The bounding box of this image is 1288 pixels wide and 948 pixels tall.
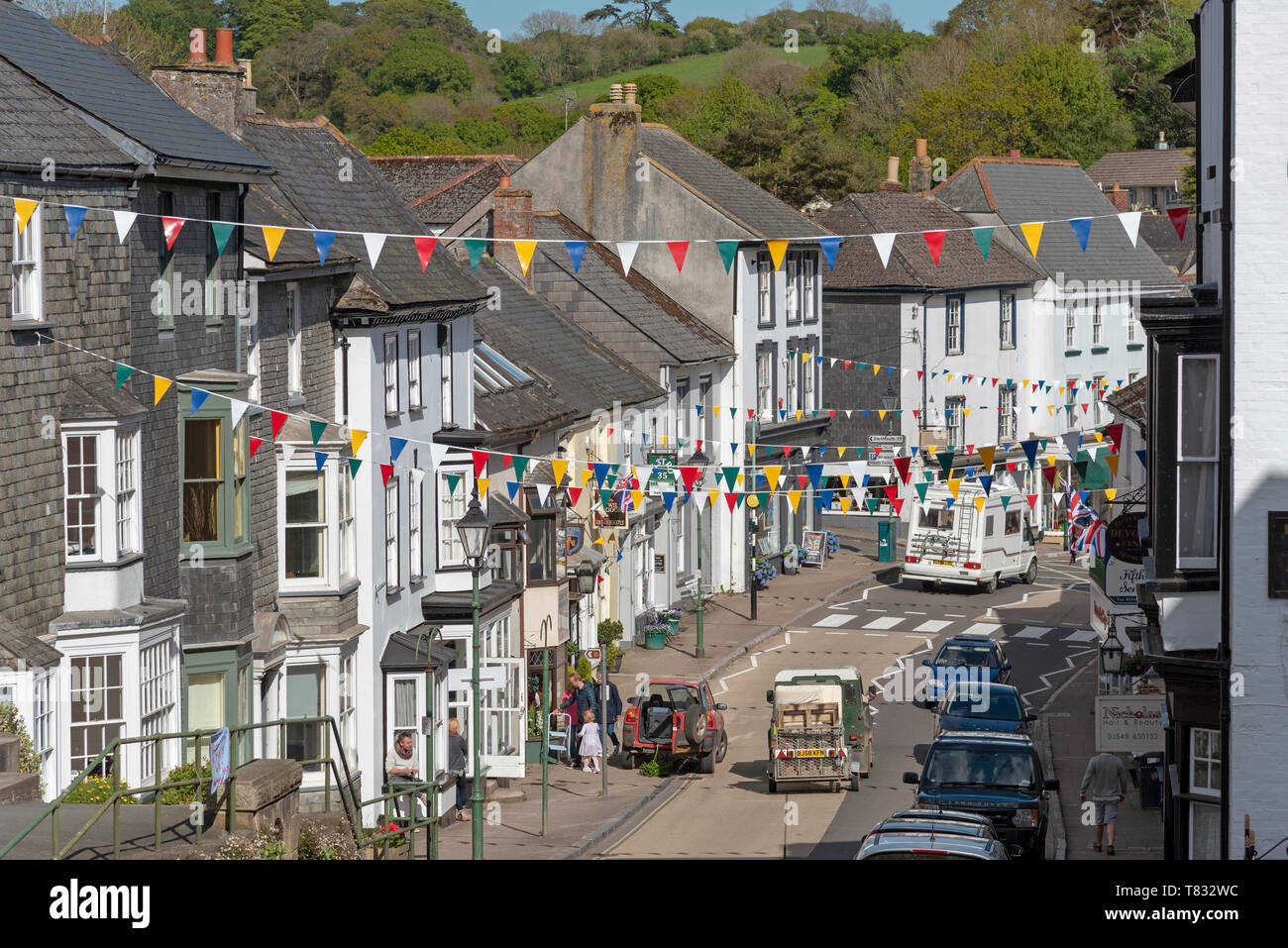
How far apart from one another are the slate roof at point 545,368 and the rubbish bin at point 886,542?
46.7 ft

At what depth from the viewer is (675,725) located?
30.8 m

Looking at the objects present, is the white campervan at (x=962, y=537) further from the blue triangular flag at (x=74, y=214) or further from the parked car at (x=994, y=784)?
the blue triangular flag at (x=74, y=214)

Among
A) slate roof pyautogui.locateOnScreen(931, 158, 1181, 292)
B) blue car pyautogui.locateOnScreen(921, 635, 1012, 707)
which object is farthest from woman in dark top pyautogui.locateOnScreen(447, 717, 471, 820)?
slate roof pyautogui.locateOnScreen(931, 158, 1181, 292)

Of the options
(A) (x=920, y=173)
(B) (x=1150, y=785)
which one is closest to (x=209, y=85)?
(B) (x=1150, y=785)

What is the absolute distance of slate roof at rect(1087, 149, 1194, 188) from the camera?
9031cm

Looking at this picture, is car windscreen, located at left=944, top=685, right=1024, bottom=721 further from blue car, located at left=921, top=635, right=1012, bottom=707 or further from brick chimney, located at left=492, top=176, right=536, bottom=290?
brick chimney, located at left=492, top=176, right=536, bottom=290

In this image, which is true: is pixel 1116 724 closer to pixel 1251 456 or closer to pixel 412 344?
pixel 1251 456

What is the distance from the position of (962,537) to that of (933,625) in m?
5.05

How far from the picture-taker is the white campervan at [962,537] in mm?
48781

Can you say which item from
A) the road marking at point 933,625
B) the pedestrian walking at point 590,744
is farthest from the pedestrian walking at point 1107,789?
the road marking at point 933,625

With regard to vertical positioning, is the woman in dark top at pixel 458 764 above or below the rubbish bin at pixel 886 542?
below

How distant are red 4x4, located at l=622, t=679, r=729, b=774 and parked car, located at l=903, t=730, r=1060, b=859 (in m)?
6.25

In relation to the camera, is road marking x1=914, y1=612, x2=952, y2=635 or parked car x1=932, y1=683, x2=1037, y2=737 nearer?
parked car x1=932, y1=683, x2=1037, y2=737

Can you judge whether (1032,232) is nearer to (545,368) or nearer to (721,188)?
(545,368)
